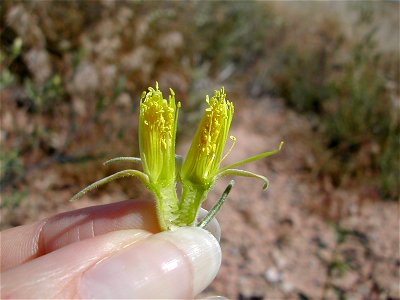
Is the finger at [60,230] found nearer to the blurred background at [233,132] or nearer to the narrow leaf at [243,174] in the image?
the narrow leaf at [243,174]

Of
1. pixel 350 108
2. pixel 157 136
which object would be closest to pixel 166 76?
pixel 350 108

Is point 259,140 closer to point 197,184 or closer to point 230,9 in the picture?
point 230,9

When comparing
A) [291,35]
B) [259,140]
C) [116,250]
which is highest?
[291,35]

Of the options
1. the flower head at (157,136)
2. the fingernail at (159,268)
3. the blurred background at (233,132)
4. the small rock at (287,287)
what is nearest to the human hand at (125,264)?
the fingernail at (159,268)

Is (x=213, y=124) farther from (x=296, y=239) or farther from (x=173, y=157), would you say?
(x=296, y=239)

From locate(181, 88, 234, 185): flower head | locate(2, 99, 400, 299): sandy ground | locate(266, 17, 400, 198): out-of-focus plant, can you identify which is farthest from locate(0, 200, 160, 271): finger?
locate(266, 17, 400, 198): out-of-focus plant

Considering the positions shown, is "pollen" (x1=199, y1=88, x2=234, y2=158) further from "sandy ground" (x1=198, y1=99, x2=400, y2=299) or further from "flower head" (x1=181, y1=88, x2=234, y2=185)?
"sandy ground" (x1=198, y1=99, x2=400, y2=299)

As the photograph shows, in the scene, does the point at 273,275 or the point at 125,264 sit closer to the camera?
the point at 125,264

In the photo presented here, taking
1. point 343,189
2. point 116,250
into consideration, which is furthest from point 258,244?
point 116,250
